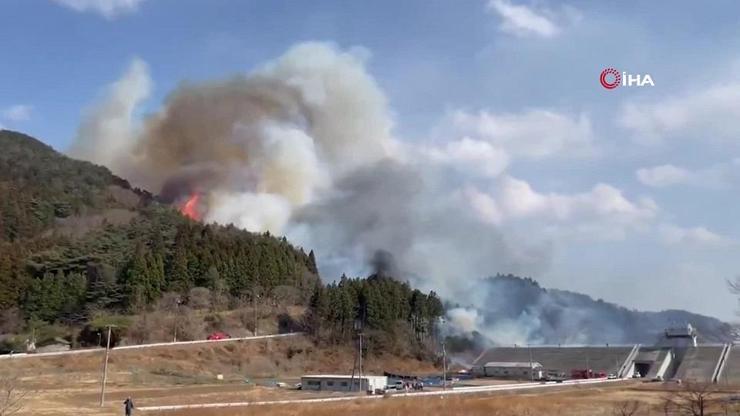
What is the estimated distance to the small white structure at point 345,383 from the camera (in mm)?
65375

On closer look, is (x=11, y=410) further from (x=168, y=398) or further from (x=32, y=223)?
(x=32, y=223)

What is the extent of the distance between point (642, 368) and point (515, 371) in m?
19.3

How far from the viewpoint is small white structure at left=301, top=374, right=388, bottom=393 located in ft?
214

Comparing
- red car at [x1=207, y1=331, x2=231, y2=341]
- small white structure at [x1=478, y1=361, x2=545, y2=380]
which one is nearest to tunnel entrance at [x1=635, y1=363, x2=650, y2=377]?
small white structure at [x1=478, y1=361, x2=545, y2=380]

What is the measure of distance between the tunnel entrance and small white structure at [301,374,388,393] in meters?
48.6

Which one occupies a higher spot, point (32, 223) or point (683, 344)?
point (32, 223)

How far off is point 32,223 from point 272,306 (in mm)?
57253

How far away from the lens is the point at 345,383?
→ 6788 centimetres

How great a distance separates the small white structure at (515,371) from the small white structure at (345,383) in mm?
32254

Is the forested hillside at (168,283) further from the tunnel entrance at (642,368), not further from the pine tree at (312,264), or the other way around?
the tunnel entrance at (642,368)

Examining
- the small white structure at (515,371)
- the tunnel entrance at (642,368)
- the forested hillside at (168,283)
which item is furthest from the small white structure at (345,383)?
the tunnel entrance at (642,368)

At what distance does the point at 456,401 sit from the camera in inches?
2060

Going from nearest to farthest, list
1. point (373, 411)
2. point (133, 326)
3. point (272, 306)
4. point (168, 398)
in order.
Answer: point (373, 411), point (168, 398), point (133, 326), point (272, 306)

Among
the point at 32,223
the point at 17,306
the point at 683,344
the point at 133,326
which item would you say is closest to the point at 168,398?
the point at 133,326
